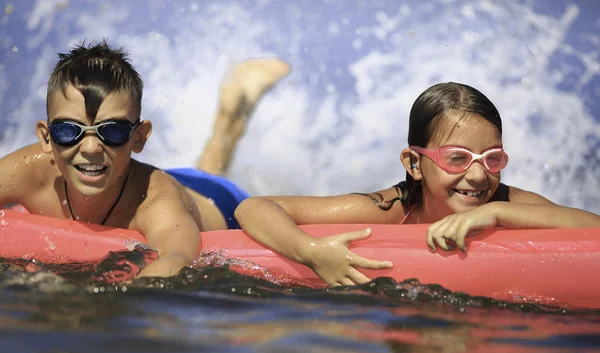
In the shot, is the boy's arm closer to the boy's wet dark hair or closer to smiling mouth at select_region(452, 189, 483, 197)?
the boy's wet dark hair

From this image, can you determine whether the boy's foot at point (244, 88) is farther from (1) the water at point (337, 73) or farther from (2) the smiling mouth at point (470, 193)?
(2) the smiling mouth at point (470, 193)

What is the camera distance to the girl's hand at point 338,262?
2971 mm

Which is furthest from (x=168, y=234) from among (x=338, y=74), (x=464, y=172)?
(x=338, y=74)

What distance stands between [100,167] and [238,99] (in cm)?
247

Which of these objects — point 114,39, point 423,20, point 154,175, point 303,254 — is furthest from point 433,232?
point 114,39

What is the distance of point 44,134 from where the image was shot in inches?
142

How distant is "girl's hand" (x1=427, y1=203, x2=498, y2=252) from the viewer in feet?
9.80

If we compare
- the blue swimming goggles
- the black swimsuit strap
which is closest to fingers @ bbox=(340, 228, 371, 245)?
the black swimsuit strap

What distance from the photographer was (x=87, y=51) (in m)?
3.67

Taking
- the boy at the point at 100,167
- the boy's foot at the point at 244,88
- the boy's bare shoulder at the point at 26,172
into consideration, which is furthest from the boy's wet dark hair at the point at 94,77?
the boy's foot at the point at 244,88

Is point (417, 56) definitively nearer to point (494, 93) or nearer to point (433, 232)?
point (494, 93)

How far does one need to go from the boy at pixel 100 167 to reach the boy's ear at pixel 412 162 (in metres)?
0.98

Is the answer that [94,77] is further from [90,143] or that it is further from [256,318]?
[256,318]

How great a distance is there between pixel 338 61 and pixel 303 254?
10.00 ft
